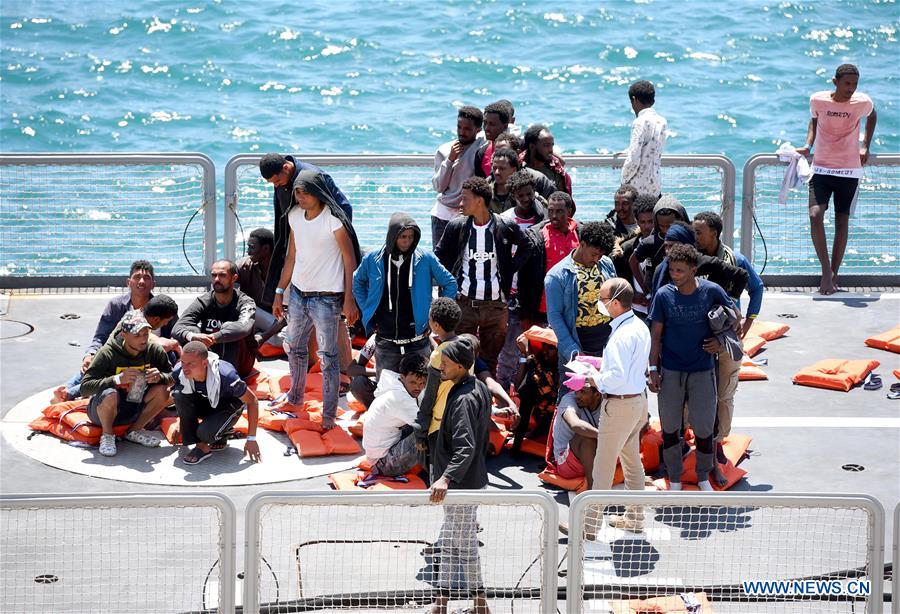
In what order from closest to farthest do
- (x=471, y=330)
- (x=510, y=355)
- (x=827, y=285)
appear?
1. (x=471, y=330)
2. (x=510, y=355)
3. (x=827, y=285)

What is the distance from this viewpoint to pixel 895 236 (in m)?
15.3

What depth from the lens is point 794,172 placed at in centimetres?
1341

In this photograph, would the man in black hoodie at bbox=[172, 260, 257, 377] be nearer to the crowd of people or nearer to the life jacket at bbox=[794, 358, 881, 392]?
the crowd of people

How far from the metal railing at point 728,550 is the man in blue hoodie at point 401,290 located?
2144mm

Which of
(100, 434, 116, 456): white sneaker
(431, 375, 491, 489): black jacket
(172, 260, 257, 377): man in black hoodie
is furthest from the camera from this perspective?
(172, 260, 257, 377): man in black hoodie

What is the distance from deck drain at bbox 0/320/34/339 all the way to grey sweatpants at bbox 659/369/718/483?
616cm

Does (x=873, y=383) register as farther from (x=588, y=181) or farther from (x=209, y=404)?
(x=209, y=404)

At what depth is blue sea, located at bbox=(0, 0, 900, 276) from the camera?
3034 cm

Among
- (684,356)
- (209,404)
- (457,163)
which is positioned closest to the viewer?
(684,356)

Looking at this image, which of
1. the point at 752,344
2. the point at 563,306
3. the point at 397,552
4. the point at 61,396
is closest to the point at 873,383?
the point at 752,344

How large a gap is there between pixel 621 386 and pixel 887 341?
15.1 feet

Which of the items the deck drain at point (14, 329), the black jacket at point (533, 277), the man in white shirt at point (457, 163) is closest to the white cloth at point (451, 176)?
the man in white shirt at point (457, 163)

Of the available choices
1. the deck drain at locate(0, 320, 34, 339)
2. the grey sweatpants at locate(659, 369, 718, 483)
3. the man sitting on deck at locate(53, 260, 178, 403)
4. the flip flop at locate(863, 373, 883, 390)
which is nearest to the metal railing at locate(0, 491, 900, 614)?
the grey sweatpants at locate(659, 369, 718, 483)

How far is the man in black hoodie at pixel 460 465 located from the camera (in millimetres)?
7402
